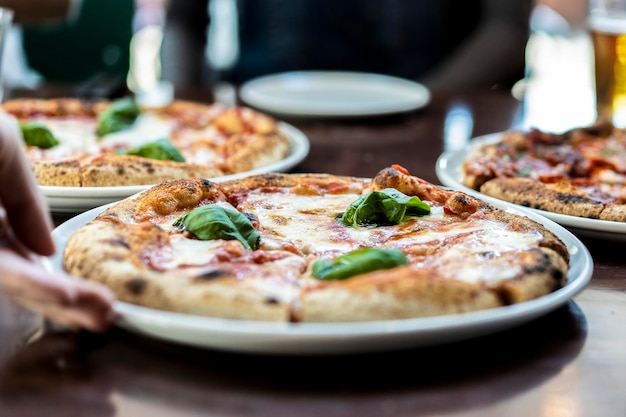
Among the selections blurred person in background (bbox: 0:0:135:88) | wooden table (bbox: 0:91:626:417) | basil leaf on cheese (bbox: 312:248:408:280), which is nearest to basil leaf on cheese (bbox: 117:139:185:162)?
wooden table (bbox: 0:91:626:417)

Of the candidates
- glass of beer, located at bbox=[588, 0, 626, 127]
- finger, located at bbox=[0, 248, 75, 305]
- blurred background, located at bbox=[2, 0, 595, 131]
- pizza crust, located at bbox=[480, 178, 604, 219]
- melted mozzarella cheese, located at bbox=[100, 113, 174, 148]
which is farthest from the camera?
blurred background, located at bbox=[2, 0, 595, 131]

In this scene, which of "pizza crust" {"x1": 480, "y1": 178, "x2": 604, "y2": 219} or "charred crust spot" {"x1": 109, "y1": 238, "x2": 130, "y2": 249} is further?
"pizza crust" {"x1": 480, "y1": 178, "x2": 604, "y2": 219}

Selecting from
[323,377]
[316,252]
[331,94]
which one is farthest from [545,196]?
[331,94]

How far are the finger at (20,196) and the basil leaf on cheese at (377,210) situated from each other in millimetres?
565

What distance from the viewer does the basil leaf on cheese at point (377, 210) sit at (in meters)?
1.60

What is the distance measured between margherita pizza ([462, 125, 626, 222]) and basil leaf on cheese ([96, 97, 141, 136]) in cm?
119

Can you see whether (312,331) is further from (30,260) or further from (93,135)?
(93,135)

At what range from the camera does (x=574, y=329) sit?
1.38 m

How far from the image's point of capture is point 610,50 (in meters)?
2.99

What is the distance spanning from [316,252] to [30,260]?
0.47 metres

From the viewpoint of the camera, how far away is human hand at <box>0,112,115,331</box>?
1076 mm

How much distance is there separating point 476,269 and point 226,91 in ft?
9.68

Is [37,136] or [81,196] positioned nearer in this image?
[81,196]

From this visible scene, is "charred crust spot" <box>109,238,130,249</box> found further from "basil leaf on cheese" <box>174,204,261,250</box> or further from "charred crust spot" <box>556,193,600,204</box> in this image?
"charred crust spot" <box>556,193,600,204</box>
